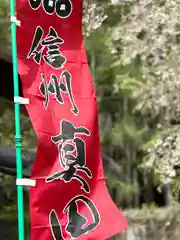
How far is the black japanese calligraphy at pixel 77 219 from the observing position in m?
4.42

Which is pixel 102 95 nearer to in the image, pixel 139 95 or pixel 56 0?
pixel 139 95

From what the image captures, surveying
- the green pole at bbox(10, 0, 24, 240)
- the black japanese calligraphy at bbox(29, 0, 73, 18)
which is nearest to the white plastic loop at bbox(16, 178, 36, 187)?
the green pole at bbox(10, 0, 24, 240)

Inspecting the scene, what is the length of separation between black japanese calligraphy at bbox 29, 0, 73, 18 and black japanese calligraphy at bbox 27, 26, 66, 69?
170 millimetres

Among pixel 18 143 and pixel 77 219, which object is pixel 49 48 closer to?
pixel 18 143

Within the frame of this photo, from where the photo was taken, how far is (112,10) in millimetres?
10133

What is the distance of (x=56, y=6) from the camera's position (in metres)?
4.90

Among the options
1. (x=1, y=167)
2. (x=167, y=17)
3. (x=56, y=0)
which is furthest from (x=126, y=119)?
(x=56, y=0)

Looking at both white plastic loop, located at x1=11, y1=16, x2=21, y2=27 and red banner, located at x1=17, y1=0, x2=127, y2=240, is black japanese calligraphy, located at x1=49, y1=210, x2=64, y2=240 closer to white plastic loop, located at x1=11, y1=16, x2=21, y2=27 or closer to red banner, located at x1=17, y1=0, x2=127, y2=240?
red banner, located at x1=17, y1=0, x2=127, y2=240

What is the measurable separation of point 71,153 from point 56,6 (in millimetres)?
1331

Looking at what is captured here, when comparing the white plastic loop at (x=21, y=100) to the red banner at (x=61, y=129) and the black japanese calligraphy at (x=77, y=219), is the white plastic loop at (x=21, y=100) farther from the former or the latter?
the black japanese calligraphy at (x=77, y=219)

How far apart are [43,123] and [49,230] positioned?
2.79 ft

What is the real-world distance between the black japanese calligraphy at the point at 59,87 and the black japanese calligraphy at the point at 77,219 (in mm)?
765

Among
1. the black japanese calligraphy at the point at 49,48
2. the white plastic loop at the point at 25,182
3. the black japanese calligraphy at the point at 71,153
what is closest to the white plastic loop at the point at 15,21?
the black japanese calligraphy at the point at 49,48

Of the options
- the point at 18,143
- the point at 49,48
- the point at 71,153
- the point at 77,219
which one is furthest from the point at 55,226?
the point at 49,48
